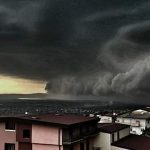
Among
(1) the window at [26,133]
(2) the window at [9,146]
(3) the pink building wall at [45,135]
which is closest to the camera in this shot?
(3) the pink building wall at [45,135]

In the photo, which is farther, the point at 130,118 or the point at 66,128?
the point at 130,118

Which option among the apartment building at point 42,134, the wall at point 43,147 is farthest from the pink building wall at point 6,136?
the wall at point 43,147

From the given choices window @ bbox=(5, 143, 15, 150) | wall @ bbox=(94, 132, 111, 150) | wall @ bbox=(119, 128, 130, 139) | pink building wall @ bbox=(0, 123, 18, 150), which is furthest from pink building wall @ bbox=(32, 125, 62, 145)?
wall @ bbox=(119, 128, 130, 139)

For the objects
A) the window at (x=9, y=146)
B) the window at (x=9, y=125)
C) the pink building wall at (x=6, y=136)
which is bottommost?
the window at (x=9, y=146)

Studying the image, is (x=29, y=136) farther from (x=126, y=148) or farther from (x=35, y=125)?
(x=126, y=148)

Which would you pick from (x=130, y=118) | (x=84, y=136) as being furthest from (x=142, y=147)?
(x=130, y=118)

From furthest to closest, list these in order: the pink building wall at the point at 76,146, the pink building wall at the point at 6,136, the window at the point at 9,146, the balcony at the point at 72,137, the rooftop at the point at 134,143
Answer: the rooftop at the point at 134,143
the window at the point at 9,146
the pink building wall at the point at 6,136
the pink building wall at the point at 76,146
the balcony at the point at 72,137

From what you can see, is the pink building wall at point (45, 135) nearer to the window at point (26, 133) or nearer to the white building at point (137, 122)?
the window at point (26, 133)
